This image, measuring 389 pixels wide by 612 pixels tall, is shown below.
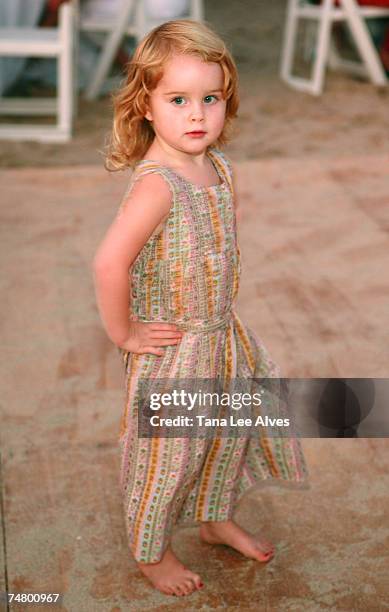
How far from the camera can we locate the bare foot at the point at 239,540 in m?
2.00

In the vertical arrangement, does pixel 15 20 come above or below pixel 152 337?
below

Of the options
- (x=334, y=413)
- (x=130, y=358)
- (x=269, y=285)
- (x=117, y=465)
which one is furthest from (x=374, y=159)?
(x=130, y=358)

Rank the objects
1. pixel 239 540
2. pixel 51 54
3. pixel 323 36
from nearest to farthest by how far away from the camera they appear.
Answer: pixel 239 540, pixel 51 54, pixel 323 36

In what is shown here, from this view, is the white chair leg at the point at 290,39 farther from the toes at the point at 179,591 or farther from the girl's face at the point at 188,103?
the toes at the point at 179,591

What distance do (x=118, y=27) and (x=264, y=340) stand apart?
3320 millimetres

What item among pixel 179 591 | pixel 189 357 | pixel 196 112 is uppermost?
pixel 196 112

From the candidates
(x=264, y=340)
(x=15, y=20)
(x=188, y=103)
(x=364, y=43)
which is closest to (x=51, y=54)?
(x=15, y=20)

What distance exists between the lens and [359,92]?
Result: 19.6 ft

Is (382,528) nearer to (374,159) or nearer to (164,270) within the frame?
(164,270)

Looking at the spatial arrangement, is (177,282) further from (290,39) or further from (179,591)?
(290,39)

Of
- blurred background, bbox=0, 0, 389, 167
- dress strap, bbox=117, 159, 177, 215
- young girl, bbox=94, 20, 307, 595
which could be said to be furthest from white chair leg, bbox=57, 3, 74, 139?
dress strap, bbox=117, 159, 177, 215

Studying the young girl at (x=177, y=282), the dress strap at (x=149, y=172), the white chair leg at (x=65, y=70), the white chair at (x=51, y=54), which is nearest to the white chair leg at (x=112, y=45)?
the white chair at (x=51, y=54)

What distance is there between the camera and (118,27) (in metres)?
5.65

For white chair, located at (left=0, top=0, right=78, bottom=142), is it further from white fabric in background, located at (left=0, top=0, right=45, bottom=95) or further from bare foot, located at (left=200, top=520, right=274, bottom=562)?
bare foot, located at (left=200, top=520, right=274, bottom=562)
